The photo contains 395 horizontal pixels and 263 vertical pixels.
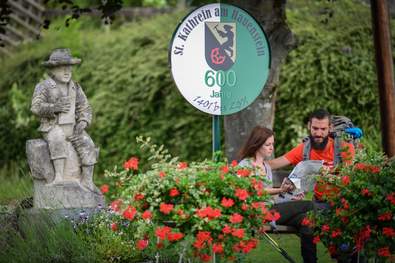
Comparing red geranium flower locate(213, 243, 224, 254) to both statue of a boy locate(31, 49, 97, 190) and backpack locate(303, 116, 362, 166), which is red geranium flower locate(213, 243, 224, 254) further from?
statue of a boy locate(31, 49, 97, 190)

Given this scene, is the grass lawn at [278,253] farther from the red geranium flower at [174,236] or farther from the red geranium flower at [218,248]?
the red geranium flower at [174,236]

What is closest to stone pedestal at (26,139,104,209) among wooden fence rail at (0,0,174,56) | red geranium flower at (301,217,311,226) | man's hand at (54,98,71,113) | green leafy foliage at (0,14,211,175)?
man's hand at (54,98,71,113)

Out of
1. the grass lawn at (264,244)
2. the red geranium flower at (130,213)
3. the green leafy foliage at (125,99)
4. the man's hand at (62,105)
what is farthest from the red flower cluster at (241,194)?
the green leafy foliage at (125,99)

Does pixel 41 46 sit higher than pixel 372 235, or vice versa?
pixel 41 46

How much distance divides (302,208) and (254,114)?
4.28 meters

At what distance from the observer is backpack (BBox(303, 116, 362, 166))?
29.1ft

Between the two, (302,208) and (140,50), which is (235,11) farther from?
(140,50)

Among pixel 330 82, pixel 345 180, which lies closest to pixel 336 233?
pixel 345 180

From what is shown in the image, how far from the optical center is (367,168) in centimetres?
754

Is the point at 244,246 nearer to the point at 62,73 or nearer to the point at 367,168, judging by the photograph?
the point at 367,168

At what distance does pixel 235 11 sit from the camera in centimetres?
816

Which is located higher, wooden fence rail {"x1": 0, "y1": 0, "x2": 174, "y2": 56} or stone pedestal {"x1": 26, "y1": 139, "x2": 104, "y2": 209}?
wooden fence rail {"x1": 0, "y1": 0, "x2": 174, "y2": 56}

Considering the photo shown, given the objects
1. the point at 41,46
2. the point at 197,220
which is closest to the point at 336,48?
the point at 41,46

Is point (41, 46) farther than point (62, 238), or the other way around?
point (41, 46)
